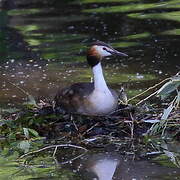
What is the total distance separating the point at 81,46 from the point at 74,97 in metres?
5.00

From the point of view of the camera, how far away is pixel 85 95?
364 inches

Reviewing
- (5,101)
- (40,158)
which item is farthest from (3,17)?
(40,158)

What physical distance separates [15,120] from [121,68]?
3.37 m

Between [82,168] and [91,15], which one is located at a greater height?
[82,168]

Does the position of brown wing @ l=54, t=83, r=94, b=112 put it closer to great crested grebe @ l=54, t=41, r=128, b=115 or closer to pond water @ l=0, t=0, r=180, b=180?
great crested grebe @ l=54, t=41, r=128, b=115

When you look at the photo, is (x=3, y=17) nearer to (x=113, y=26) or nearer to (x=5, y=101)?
(x=113, y=26)

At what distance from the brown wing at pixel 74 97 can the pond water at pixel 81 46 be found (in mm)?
811

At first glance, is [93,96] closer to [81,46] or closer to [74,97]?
[74,97]

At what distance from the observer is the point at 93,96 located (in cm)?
918

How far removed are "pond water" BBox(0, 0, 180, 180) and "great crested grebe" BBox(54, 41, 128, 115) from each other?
69 cm

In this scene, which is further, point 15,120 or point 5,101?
point 5,101

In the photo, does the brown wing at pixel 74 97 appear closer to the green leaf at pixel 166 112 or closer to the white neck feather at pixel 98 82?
the white neck feather at pixel 98 82

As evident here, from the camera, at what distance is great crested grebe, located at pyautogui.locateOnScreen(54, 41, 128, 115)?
915cm

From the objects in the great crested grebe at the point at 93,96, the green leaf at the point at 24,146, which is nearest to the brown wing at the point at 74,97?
the great crested grebe at the point at 93,96
